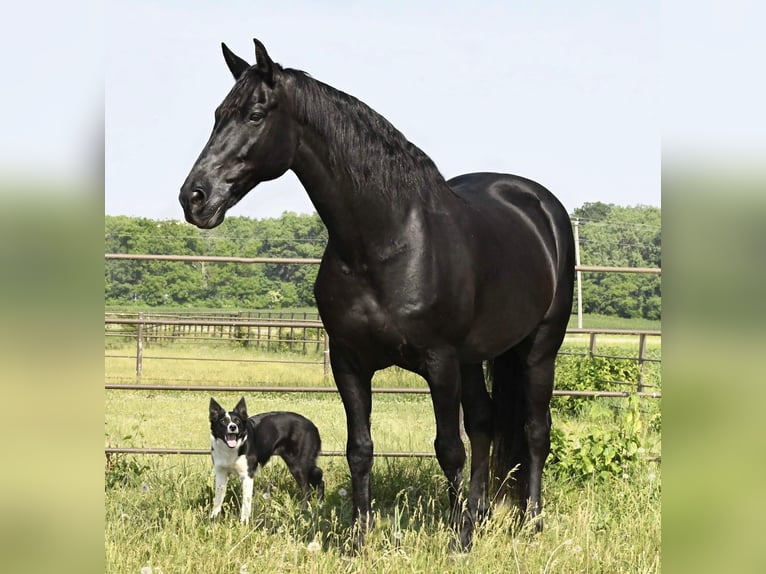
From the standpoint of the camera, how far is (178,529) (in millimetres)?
4293

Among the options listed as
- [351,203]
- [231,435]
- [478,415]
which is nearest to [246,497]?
[231,435]

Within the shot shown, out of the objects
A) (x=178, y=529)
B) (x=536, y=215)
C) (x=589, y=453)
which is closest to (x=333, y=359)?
(x=178, y=529)

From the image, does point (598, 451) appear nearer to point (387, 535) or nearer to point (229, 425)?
point (387, 535)

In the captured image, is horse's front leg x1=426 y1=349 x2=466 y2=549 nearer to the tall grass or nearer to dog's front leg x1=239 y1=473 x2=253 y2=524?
the tall grass

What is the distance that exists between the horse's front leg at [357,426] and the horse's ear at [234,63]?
1.34 meters

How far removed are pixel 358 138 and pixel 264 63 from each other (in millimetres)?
522

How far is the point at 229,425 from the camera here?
5824 millimetres

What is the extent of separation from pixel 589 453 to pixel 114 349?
27.4m

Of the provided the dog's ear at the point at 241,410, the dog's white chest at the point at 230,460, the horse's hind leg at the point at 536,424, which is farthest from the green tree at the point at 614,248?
the horse's hind leg at the point at 536,424

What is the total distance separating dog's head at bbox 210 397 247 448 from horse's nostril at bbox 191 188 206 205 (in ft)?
9.23

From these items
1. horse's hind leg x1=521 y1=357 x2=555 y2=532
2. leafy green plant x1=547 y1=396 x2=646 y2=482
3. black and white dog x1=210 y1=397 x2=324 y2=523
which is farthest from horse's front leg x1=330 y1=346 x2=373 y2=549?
leafy green plant x1=547 y1=396 x2=646 y2=482

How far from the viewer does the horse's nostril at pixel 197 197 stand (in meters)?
3.23

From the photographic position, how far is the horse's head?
3.25 m
